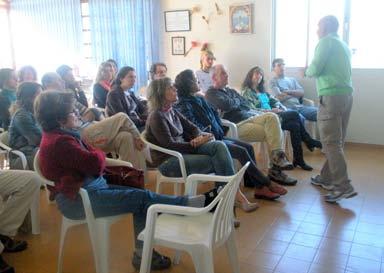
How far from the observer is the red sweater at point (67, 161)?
1863 millimetres

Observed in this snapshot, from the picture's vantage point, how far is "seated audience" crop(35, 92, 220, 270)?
1.88m

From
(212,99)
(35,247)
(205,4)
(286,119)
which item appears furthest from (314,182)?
(205,4)

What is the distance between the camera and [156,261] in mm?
2180

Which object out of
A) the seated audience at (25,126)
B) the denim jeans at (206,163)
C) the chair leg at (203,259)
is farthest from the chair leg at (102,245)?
the seated audience at (25,126)

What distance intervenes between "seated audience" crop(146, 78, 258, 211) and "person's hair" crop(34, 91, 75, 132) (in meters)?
0.85

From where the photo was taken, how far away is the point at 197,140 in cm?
281

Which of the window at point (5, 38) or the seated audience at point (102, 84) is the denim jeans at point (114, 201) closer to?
the seated audience at point (102, 84)

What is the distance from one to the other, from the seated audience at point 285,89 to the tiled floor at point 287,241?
5.43 ft

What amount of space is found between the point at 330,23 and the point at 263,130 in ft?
3.57

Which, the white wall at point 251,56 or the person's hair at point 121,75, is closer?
the person's hair at point 121,75

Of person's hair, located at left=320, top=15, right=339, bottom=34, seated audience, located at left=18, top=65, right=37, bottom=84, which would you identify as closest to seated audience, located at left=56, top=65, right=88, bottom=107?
seated audience, located at left=18, top=65, right=37, bottom=84

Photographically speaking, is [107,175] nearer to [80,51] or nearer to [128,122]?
[128,122]

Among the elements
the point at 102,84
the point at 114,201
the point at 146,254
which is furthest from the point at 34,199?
the point at 102,84

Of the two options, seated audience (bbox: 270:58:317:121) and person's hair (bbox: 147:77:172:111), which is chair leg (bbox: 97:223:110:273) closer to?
person's hair (bbox: 147:77:172:111)
